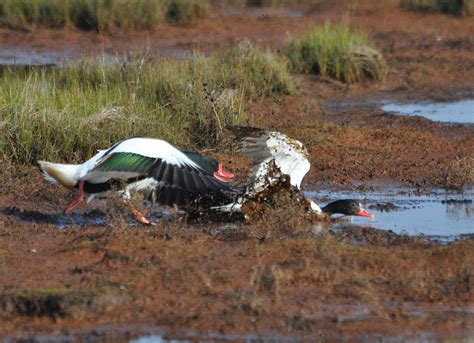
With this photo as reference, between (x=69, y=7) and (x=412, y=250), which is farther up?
(x=412, y=250)

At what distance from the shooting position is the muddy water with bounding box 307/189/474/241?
353 inches

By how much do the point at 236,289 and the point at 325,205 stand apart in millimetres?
3249

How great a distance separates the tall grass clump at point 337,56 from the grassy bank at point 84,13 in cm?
479

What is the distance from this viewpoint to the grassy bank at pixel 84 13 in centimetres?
2066

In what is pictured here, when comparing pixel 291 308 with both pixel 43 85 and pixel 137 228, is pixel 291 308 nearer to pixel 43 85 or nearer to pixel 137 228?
pixel 137 228

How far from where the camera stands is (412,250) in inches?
308

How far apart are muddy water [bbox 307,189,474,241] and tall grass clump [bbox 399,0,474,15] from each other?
1260 cm

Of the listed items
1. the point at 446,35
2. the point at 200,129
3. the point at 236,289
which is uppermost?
the point at 236,289

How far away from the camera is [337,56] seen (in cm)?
1662

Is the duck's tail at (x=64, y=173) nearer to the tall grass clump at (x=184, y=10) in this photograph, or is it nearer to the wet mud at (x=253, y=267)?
the wet mud at (x=253, y=267)

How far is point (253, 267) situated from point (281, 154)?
2416mm

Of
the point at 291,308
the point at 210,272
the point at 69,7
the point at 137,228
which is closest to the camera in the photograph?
the point at 291,308

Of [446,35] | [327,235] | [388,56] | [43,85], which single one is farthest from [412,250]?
[446,35]

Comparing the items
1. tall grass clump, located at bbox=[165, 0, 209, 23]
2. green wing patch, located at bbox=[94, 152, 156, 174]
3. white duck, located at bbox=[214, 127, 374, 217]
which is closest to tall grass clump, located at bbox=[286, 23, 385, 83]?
Answer: tall grass clump, located at bbox=[165, 0, 209, 23]
